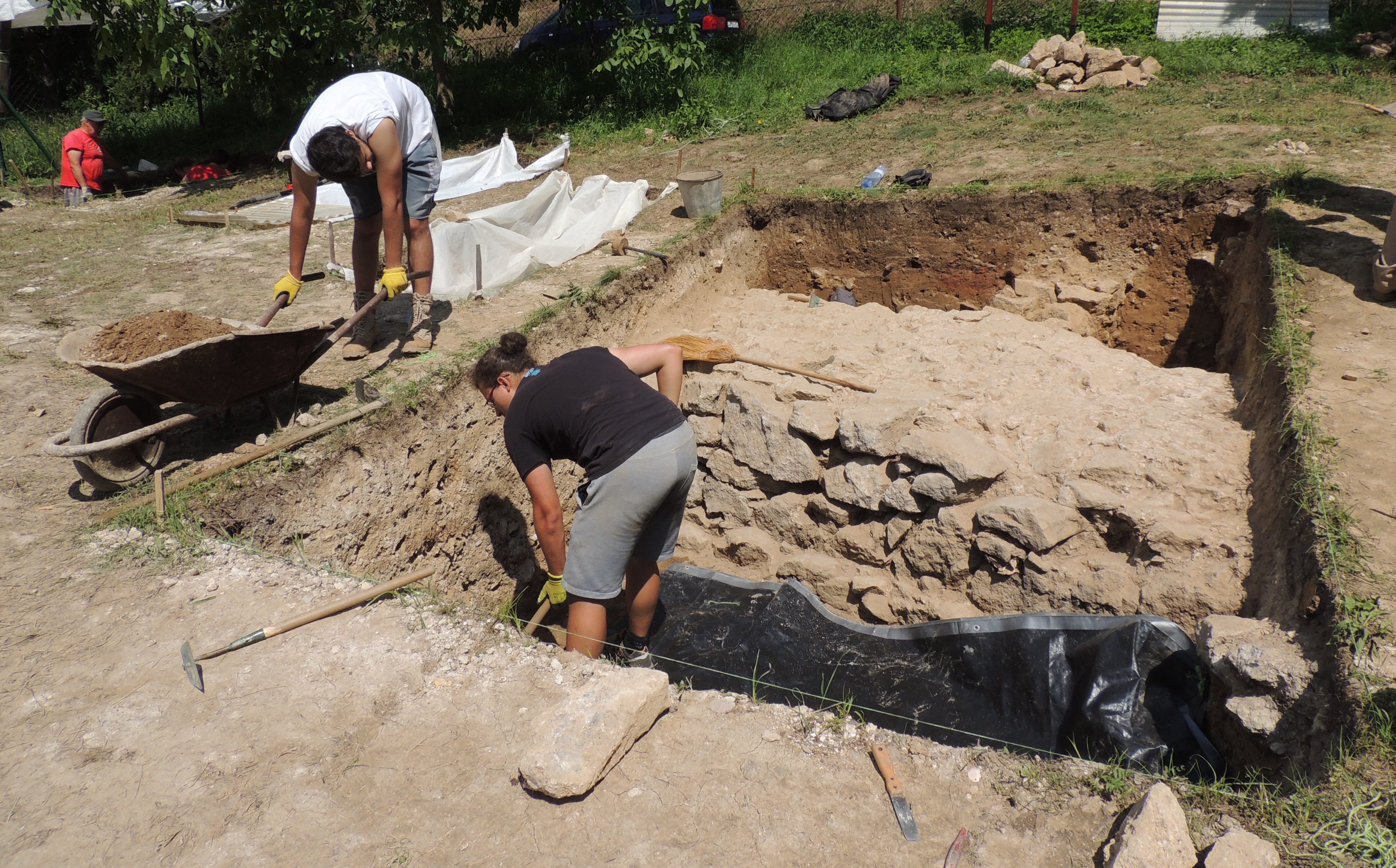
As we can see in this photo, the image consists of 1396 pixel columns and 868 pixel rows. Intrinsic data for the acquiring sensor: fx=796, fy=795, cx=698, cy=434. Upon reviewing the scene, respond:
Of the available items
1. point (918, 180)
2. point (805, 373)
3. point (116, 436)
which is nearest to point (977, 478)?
point (805, 373)

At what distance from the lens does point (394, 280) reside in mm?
4215

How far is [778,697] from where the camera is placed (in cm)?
328

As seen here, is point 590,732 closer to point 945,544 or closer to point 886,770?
point 886,770

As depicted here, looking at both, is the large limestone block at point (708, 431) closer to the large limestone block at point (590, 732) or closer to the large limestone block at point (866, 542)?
the large limestone block at point (866, 542)

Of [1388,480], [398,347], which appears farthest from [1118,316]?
[398,347]

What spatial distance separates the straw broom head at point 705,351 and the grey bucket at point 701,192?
2.08 metres

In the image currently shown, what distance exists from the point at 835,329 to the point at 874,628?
2765 millimetres

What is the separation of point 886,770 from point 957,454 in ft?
6.92

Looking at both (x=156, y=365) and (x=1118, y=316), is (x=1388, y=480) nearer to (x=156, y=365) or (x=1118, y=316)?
(x=1118, y=316)

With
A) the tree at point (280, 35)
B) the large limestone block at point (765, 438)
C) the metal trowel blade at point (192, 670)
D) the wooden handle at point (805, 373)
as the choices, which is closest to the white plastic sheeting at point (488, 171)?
the tree at point (280, 35)

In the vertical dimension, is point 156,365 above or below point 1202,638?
above

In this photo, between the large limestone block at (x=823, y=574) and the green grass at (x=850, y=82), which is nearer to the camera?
the large limestone block at (x=823, y=574)

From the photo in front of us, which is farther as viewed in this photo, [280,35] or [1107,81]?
[280,35]

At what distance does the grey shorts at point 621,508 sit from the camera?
311 cm
